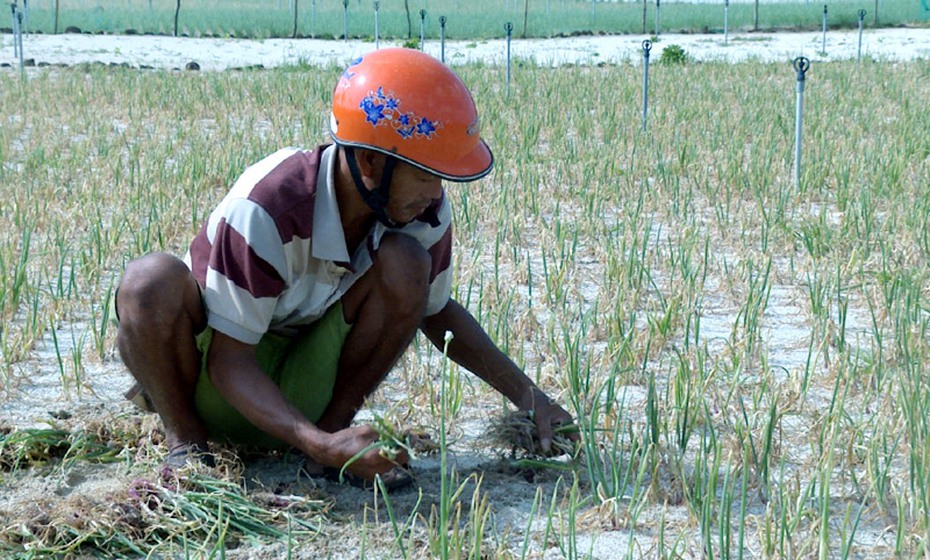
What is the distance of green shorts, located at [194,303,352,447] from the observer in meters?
2.44

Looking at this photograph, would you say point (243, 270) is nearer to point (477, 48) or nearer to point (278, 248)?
point (278, 248)

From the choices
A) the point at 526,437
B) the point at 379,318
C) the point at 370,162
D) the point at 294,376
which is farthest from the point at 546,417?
the point at 370,162

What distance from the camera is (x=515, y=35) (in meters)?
25.6

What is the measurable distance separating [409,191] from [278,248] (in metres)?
0.26

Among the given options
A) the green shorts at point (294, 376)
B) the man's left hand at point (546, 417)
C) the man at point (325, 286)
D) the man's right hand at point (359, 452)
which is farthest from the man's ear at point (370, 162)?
the man's left hand at point (546, 417)

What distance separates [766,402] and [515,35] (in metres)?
23.4

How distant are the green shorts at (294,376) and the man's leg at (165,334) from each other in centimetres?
5

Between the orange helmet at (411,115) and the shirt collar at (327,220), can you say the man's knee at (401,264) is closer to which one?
the shirt collar at (327,220)

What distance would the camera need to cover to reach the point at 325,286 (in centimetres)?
239

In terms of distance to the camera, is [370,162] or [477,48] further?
[477,48]

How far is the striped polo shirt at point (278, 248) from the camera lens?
223cm

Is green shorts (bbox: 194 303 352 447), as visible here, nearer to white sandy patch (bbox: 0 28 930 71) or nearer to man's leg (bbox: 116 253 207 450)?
man's leg (bbox: 116 253 207 450)

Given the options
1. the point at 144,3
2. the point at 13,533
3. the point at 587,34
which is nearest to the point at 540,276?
the point at 13,533

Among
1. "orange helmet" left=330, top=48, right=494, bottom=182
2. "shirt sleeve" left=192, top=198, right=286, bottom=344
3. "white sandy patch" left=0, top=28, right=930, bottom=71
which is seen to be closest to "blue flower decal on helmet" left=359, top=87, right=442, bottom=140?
"orange helmet" left=330, top=48, right=494, bottom=182
